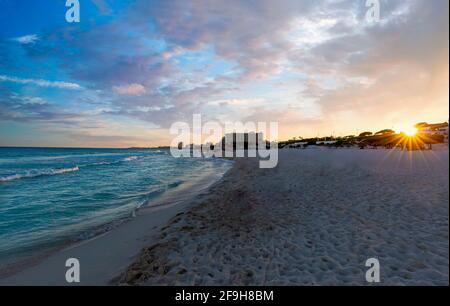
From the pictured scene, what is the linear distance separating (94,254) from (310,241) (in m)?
6.45

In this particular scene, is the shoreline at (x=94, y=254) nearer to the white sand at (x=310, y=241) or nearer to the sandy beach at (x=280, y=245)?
the sandy beach at (x=280, y=245)

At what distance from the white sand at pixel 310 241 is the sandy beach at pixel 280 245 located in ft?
0.08

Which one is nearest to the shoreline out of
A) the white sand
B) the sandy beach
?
the sandy beach

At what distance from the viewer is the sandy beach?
15.4 ft

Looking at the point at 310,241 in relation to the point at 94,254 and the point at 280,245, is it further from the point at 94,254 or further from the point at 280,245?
the point at 94,254

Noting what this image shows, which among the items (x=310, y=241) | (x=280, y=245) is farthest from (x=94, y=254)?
(x=310, y=241)

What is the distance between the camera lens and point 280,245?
6078 mm

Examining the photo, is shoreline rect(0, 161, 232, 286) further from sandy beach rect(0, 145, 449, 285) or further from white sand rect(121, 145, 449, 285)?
white sand rect(121, 145, 449, 285)

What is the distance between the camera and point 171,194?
1531cm

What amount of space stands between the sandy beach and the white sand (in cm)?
2
